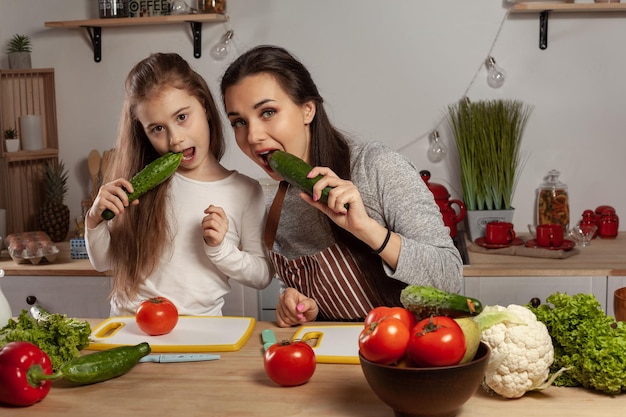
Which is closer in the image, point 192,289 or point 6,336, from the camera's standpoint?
point 6,336

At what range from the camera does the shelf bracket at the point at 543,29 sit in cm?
307

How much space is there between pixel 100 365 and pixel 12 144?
2130 mm

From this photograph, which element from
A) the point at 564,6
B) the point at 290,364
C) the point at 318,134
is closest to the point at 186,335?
the point at 290,364

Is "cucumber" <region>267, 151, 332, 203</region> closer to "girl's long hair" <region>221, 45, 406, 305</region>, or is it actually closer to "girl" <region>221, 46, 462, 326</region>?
"girl" <region>221, 46, 462, 326</region>

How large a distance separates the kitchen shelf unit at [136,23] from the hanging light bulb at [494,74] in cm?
107

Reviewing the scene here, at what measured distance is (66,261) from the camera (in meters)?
2.96

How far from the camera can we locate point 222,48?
3.25 m

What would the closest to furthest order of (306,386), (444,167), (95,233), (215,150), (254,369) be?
(306,386) < (254,369) < (95,233) < (215,150) < (444,167)

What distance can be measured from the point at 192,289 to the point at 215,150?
0.36m

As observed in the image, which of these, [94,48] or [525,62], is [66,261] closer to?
[94,48]

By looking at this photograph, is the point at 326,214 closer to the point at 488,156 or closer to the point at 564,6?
the point at 488,156

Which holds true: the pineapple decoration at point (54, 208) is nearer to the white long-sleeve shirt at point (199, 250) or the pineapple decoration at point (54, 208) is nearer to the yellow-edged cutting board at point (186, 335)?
the white long-sleeve shirt at point (199, 250)

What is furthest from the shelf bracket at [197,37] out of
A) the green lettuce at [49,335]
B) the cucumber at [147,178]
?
the green lettuce at [49,335]

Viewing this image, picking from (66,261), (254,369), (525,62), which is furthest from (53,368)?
(525,62)
